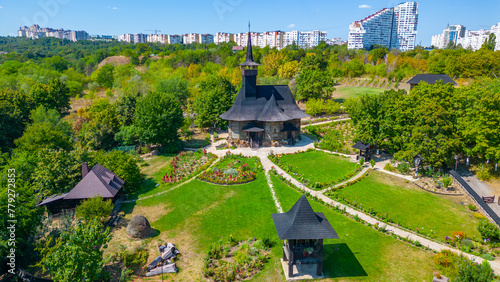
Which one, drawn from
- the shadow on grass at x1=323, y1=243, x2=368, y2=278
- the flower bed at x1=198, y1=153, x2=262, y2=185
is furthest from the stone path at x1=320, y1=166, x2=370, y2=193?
the shadow on grass at x1=323, y1=243, x2=368, y2=278

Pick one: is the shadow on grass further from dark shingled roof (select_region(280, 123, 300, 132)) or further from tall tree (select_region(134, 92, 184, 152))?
tall tree (select_region(134, 92, 184, 152))

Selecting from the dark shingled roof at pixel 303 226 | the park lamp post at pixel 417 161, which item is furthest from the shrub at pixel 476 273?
the park lamp post at pixel 417 161

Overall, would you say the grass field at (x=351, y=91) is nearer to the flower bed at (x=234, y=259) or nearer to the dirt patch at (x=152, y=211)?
the dirt patch at (x=152, y=211)

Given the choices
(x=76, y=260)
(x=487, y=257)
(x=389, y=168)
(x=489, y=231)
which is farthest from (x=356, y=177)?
(x=76, y=260)

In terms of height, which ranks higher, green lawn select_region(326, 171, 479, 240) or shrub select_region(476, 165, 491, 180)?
shrub select_region(476, 165, 491, 180)

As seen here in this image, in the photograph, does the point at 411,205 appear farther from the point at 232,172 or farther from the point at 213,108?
the point at 213,108

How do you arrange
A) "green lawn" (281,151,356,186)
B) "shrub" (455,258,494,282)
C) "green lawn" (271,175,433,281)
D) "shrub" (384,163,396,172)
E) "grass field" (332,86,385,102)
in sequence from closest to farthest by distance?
"shrub" (455,258,494,282) → "green lawn" (271,175,433,281) → "green lawn" (281,151,356,186) → "shrub" (384,163,396,172) → "grass field" (332,86,385,102)

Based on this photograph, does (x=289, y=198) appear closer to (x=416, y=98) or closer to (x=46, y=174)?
(x=416, y=98)
